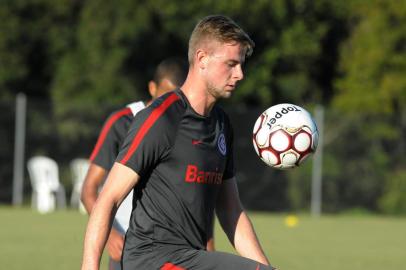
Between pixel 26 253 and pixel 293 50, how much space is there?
59.6 ft

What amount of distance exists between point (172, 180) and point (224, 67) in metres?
0.59

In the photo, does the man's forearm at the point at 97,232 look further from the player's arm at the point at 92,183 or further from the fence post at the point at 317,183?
the fence post at the point at 317,183

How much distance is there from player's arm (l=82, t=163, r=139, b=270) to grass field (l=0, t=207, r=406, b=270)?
21.6 ft

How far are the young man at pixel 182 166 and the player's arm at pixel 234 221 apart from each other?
0.37 m

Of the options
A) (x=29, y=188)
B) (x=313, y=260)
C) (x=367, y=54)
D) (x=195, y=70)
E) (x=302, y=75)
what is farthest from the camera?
(x=302, y=75)

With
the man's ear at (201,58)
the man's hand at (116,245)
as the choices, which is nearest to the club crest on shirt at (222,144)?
the man's ear at (201,58)

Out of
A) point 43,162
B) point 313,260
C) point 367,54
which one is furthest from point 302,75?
point 313,260

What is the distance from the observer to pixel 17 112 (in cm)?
2255

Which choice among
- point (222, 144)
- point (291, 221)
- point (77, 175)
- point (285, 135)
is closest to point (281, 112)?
point (285, 135)

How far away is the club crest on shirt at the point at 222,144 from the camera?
197 inches

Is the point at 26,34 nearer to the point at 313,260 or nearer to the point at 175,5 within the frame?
the point at 175,5

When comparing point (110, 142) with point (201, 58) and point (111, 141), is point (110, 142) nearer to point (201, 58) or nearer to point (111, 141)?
point (111, 141)

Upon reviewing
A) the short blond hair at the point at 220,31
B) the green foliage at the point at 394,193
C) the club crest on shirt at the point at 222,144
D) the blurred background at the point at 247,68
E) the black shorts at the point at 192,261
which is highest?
the blurred background at the point at 247,68

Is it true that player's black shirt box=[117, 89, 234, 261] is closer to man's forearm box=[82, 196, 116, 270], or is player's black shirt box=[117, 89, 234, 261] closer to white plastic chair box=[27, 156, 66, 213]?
man's forearm box=[82, 196, 116, 270]
